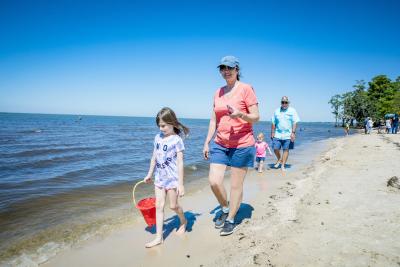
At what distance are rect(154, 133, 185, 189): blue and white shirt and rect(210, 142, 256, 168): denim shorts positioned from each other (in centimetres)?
50

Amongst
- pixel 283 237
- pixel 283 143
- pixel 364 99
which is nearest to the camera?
pixel 283 237

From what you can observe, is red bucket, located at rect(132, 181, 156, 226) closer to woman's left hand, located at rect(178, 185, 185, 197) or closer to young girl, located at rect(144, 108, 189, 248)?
young girl, located at rect(144, 108, 189, 248)

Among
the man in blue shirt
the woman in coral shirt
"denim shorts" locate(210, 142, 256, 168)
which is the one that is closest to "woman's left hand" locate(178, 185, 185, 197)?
the woman in coral shirt

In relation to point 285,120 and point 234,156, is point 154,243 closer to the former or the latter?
point 234,156

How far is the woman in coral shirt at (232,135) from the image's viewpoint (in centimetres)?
350

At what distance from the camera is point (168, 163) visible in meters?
3.57

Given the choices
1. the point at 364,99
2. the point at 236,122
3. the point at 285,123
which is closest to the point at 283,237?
the point at 236,122

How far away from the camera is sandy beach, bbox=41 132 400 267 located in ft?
8.91

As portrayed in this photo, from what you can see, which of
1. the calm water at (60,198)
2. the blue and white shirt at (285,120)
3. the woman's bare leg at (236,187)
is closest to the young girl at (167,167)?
the woman's bare leg at (236,187)

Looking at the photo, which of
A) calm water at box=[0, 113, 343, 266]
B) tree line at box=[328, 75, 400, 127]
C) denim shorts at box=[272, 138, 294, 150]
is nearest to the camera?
calm water at box=[0, 113, 343, 266]

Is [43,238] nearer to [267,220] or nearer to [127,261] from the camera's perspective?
[127,261]

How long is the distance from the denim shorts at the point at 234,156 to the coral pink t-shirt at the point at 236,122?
58mm

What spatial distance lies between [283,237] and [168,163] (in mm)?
1718

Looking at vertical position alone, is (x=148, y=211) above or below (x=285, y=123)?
below
